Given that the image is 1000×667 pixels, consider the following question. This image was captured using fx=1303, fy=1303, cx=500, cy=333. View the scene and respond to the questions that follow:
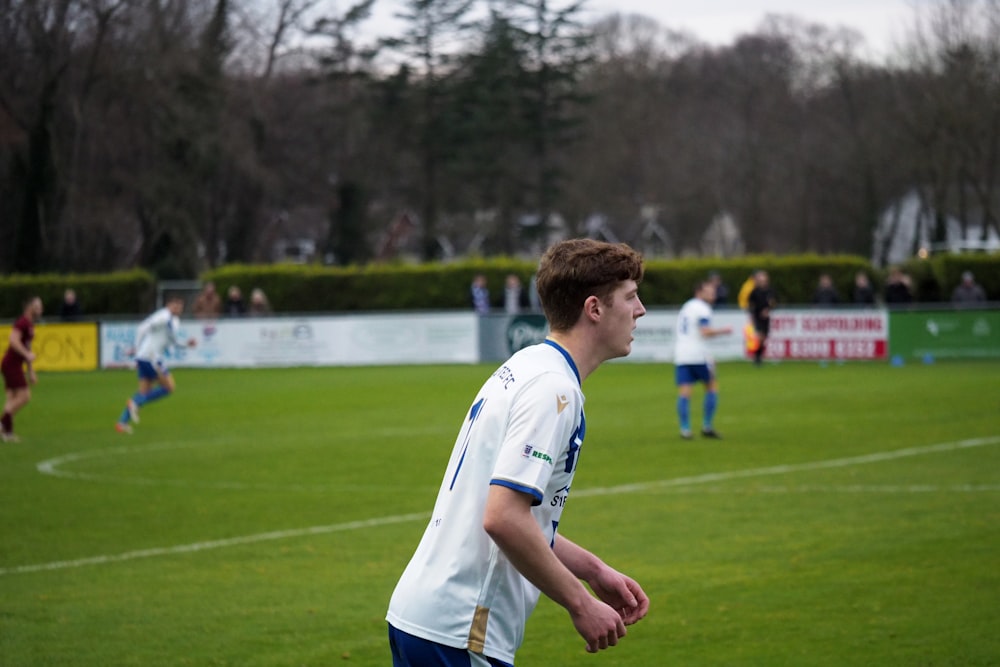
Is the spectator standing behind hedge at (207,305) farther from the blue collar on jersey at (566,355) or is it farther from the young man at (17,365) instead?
the blue collar on jersey at (566,355)

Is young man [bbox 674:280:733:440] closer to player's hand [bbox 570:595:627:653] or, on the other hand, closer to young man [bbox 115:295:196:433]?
young man [bbox 115:295:196:433]

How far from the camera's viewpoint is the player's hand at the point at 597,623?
3.56 metres

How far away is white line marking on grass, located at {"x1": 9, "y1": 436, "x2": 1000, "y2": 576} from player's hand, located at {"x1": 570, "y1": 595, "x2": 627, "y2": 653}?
7421mm

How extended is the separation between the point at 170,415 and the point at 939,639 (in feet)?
59.2

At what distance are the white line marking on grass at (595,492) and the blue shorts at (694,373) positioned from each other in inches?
105

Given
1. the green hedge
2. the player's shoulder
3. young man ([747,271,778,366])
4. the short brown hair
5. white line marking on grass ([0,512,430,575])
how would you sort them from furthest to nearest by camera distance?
1. the green hedge
2. young man ([747,271,778,366])
3. white line marking on grass ([0,512,430,575])
4. the short brown hair
5. the player's shoulder

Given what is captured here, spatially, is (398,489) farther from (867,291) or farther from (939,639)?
(867,291)

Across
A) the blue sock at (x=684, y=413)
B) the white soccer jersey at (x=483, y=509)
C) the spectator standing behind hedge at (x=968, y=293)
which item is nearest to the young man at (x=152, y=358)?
the blue sock at (x=684, y=413)

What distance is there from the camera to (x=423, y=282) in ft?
145

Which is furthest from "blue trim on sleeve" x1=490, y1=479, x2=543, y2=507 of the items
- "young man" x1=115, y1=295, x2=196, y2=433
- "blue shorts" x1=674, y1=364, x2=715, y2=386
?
"young man" x1=115, y1=295, x2=196, y2=433

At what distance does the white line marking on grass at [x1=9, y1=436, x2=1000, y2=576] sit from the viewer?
10.3 meters

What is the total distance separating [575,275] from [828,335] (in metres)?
30.6

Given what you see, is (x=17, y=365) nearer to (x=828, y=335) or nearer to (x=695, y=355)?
(x=695, y=355)

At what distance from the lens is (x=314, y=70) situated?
208 ft
